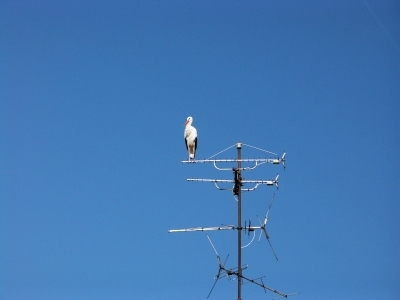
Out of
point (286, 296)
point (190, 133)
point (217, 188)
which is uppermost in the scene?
point (190, 133)

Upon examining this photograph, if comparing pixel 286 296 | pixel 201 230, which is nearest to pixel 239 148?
pixel 201 230

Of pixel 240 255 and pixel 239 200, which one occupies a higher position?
pixel 239 200

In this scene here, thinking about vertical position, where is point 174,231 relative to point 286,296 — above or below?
above

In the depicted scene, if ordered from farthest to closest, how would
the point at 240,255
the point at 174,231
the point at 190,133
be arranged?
1. the point at 190,133
2. the point at 174,231
3. the point at 240,255

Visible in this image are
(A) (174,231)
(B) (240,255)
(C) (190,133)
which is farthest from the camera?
(C) (190,133)

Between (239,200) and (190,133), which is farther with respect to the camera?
(190,133)

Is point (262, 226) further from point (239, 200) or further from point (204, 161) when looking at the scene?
point (204, 161)

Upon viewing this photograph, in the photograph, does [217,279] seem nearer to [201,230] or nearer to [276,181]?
[201,230]

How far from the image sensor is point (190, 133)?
1136 inches

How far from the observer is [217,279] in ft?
56.0

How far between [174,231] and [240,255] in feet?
6.84

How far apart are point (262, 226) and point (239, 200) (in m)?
1.32

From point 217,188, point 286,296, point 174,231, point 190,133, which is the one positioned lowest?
point 286,296

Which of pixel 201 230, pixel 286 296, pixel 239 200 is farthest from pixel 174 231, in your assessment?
pixel 286 296
